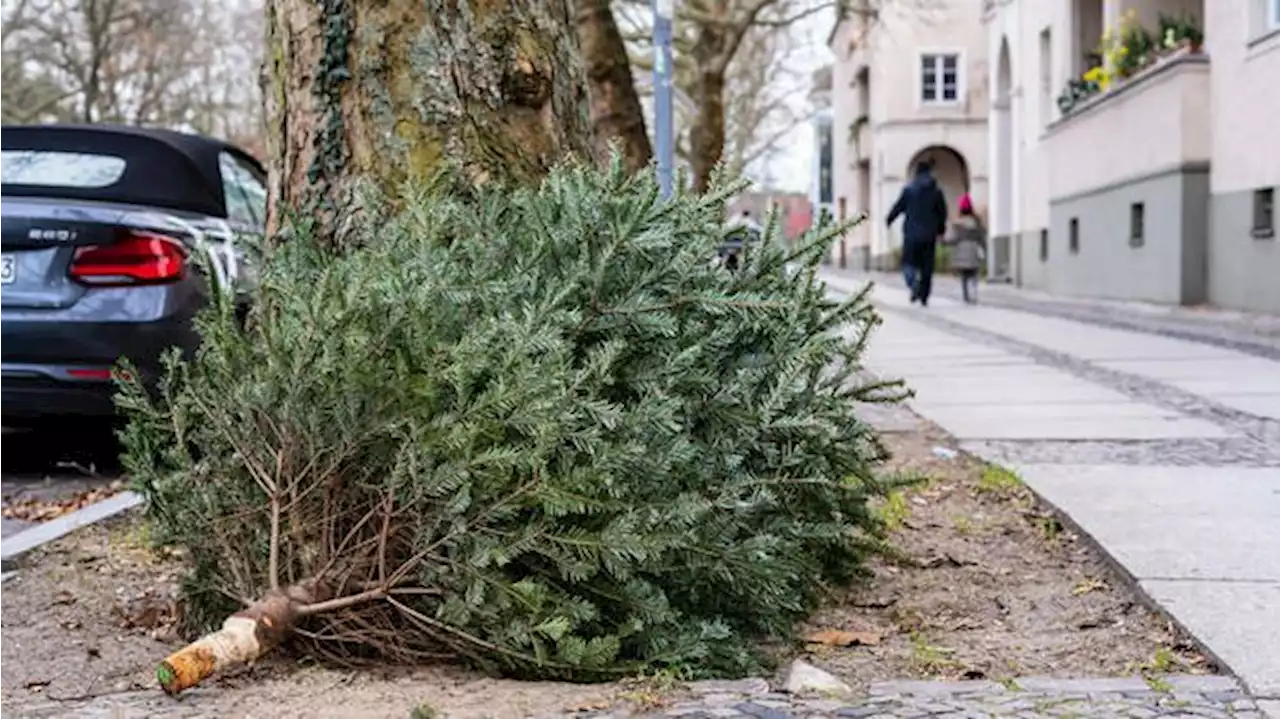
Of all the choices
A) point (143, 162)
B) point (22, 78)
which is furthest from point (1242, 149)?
point (22, 78)

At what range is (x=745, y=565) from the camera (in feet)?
12.1

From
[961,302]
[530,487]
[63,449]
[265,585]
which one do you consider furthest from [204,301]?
[961,302]

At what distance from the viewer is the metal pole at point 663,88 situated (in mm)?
9305

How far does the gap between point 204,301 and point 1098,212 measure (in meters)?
18.8

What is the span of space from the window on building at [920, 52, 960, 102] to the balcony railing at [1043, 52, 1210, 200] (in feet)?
89.2

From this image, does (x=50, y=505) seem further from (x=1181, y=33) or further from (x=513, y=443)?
(x=1181, y=33)

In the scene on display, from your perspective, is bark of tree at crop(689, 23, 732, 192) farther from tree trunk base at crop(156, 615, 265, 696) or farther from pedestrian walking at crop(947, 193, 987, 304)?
tree trunk base at crop(156, 615, 265, 696)

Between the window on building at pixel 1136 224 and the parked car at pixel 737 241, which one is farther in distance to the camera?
the window on building at pixel 1136 224

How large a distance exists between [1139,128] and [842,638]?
1819 centimetres

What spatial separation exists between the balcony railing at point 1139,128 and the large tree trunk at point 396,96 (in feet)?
51.9

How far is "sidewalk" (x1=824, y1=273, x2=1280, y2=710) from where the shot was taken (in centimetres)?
430

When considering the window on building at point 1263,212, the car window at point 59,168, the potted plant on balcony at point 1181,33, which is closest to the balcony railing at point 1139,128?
the potted plant on balcony at point 1181,33

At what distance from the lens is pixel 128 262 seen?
→ 6797 mm

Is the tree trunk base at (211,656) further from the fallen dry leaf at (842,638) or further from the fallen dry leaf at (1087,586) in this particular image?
the fallen dry leaf at (1087,586)
